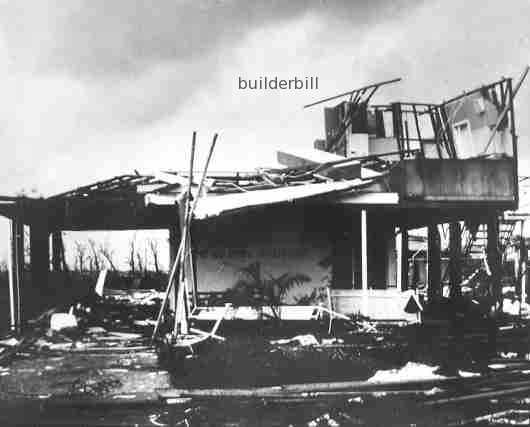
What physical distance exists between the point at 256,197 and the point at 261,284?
13.6ft

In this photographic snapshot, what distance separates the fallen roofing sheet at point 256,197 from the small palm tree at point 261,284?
3.34m

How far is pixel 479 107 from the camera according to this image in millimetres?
15586

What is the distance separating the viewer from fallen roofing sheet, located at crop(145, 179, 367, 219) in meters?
11.2

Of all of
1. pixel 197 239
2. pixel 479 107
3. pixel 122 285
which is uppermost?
pixel 479 107

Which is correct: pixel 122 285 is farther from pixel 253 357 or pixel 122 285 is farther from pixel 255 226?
pixel 253 357

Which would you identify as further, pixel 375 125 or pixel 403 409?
pixel 375 125

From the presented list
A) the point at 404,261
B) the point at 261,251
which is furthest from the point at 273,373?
the point at 404,261

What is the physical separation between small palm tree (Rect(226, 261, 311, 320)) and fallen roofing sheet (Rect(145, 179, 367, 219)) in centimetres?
334

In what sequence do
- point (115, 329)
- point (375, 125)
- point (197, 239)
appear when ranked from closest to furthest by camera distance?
point (115, 329) < point (197, 239) < point (375, 125)

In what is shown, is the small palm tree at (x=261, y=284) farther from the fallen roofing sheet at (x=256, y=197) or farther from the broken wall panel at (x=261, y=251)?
the fallen roofing sheet at (x=256, y=197)

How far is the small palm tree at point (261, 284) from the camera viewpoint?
1523 cm

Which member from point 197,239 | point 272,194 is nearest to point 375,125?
point 197,239

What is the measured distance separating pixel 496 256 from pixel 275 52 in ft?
26.3

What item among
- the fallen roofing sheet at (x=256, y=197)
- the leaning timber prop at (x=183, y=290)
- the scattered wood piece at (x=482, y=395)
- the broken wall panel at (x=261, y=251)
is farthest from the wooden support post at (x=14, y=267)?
the scattered wood piece at (x=482, y=395)
